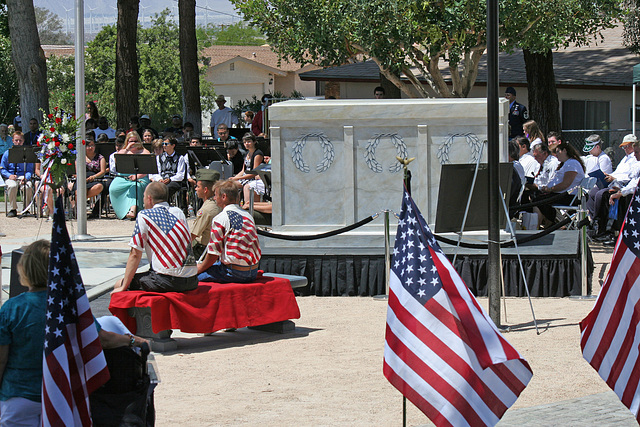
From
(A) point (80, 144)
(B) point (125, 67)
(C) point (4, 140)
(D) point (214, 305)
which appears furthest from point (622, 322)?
(B) point (125, 67)

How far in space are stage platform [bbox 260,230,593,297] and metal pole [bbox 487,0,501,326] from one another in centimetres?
221

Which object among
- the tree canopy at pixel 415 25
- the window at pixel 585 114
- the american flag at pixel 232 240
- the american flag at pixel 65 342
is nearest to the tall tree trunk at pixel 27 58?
the tree canopy at pixel 415 25

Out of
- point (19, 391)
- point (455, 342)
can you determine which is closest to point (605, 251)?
point (455, 342)

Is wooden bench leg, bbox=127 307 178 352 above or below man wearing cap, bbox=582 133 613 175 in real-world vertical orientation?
below

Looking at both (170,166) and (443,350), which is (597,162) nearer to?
(170,166)

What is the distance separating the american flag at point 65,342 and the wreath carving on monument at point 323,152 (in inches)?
318

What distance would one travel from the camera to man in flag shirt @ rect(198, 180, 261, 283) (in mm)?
8898

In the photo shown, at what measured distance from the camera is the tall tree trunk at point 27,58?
23.7 meters

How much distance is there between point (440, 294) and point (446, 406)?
607mm

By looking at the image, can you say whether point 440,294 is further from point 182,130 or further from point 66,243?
point 182,130

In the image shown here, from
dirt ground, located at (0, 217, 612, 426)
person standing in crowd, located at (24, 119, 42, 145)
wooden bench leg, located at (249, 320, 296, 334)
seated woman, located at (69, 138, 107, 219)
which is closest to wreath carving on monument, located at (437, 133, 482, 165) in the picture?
dirt ground, located at (0, 217, 612, 426)

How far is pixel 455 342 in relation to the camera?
5008 mm

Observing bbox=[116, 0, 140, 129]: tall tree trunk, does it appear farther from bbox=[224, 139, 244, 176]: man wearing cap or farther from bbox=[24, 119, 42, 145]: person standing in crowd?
bbox=[224, 139, 244, 176]: man wearing cap

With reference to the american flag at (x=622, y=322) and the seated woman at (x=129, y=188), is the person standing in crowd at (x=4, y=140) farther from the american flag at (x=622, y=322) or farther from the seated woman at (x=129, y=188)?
the american flag at (x=622, y=322)
